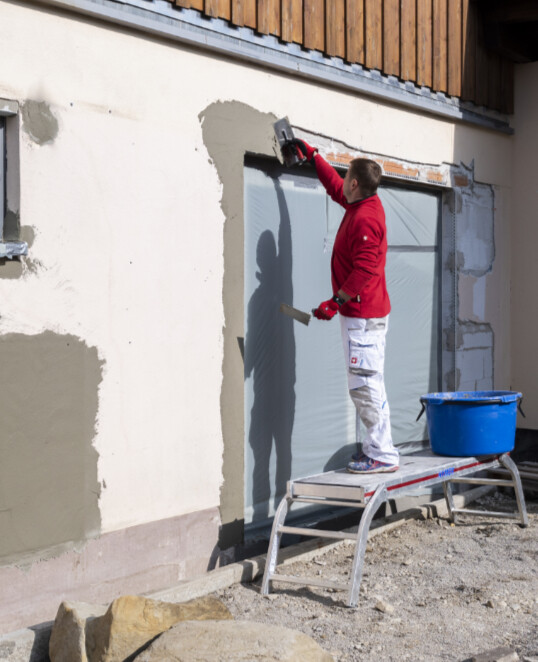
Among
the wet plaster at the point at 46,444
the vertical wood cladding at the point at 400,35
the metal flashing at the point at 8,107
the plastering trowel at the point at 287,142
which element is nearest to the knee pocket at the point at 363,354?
the plastering trowel at the point at 287,142

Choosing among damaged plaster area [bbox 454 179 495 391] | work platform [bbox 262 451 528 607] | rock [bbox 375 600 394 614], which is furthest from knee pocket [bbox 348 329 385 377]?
damaged plaster area [bbox 454 179 495 391]

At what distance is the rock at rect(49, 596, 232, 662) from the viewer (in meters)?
3.56

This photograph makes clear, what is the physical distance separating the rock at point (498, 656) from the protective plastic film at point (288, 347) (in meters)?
2.00

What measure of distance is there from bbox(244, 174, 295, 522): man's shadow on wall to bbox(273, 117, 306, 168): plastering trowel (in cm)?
24

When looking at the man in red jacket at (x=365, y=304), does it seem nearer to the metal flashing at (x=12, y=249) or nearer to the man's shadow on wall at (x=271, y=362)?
the man's shadow on wall at (x=271, y=362)

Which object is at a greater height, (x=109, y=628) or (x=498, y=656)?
(x=109, y=628)

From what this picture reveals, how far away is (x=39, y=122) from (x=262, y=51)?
1.73 meters

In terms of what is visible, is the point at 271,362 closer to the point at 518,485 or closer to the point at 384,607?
the point at 384,607

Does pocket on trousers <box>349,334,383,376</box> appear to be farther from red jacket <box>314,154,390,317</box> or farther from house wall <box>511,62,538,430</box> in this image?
house wall <box>511,62,538,430</box>

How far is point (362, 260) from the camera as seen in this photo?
498 centimetres

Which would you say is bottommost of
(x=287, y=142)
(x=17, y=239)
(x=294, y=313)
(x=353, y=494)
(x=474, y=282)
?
(x=353, y=494)

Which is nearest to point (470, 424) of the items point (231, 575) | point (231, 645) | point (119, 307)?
point (231, 575)

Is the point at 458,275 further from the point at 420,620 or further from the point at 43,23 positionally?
the point at 43,23

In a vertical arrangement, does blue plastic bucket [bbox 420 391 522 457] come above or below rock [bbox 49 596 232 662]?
above
